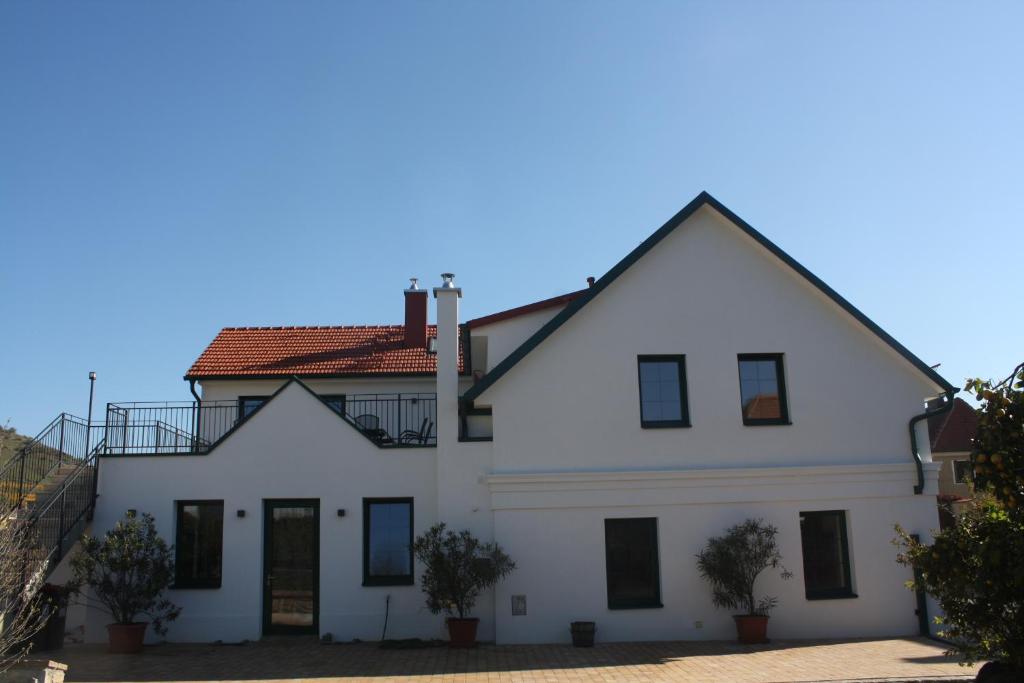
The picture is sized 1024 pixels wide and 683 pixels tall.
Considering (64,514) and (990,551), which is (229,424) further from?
(990,551)

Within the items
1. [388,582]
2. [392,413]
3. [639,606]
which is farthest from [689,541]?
[392,413]

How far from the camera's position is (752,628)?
15398 mm

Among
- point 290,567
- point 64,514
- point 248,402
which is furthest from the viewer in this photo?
point 248,402

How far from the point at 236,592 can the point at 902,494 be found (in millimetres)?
13001

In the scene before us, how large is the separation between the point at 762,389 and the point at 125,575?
41.2ft

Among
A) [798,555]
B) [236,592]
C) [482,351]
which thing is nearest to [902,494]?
[798,555]

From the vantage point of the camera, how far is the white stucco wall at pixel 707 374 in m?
16.4

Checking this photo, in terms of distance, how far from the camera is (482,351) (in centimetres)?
2116

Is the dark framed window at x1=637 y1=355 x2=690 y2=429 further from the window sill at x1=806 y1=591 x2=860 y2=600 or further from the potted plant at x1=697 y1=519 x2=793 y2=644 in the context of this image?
the window sill at x1=806 y1=591 x2=860 y2=600

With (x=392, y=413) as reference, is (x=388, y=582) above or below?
below

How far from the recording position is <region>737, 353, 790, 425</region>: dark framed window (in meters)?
16.9

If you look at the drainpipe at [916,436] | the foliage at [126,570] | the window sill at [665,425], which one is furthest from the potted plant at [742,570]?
the foliage at [126,570]

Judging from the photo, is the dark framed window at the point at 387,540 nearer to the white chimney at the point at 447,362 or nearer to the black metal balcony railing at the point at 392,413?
the white chimney at the point at 447,362

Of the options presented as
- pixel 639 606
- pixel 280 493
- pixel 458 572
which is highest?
pixel 280 493
